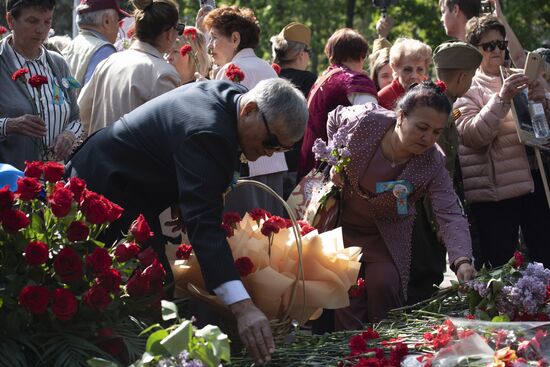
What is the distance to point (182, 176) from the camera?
11.6 feet

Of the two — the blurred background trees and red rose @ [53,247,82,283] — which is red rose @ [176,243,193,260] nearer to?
red rose @ [53,247,82,283]

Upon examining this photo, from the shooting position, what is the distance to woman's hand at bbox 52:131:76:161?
498cm

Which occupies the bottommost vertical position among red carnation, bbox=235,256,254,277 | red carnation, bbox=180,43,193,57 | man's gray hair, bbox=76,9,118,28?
red carnation, bbox=235,256,254,277

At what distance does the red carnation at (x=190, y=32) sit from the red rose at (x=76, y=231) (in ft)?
11.9

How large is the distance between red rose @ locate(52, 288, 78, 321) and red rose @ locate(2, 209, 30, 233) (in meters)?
0.23

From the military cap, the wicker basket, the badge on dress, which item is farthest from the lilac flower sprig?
the wicker basket

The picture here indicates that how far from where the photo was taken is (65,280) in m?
3.22

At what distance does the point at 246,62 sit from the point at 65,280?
3.06 meters

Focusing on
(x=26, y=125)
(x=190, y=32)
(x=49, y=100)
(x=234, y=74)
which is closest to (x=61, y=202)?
(x=26, y=125)

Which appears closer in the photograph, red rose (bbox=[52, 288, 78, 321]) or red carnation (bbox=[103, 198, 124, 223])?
red rose (bbox=[52, 288, 78, 321])

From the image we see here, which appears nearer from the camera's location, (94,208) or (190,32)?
(94,208)

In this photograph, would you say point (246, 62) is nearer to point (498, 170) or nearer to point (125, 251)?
point (498, 170)

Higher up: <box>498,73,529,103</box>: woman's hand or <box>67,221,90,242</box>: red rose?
<box>498,73,529,103</box>: woman's hand

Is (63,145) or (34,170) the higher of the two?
(63,145)
